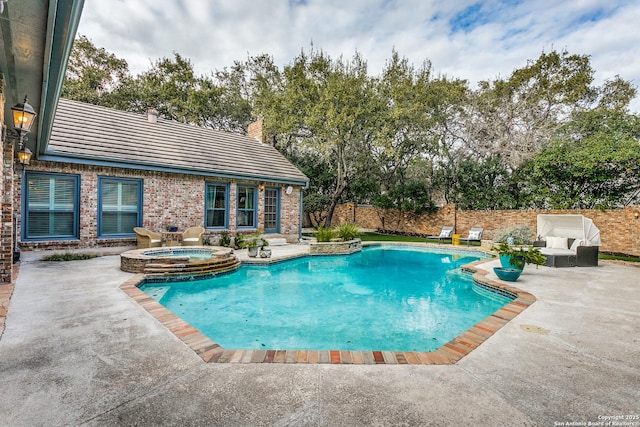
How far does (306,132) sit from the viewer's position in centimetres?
1816

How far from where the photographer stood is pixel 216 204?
11609mm

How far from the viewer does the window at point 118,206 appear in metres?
9.14

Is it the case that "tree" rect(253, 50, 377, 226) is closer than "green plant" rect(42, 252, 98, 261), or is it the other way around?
"green plant" rect(42, 252, 98, 261)

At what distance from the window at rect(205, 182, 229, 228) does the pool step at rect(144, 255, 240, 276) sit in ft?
13.1

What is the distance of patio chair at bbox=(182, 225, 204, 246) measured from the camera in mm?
9773

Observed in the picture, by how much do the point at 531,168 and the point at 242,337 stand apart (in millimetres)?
15138

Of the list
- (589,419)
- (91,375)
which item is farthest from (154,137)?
(589,419)

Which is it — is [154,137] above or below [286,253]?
above

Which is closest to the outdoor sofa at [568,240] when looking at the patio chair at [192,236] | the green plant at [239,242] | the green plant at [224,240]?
the green plant at [239,242]

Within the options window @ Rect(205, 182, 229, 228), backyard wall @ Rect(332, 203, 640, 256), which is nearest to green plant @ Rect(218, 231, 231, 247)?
window @ Rect(205, 182, 229, 228)

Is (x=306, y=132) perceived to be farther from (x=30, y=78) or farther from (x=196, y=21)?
(x=30, y=78)

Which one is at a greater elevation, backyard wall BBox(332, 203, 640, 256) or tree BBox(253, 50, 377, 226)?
tree BBox(253, 50, 377, 226)

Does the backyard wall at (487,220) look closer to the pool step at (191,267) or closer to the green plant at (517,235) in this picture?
the green plant at (517,235)

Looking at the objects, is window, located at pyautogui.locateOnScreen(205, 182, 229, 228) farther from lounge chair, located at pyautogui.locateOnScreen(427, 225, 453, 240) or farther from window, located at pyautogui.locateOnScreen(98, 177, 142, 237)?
lounge chair, located at pyautogui.locateOnScreen(427, 225, 453, 240)
